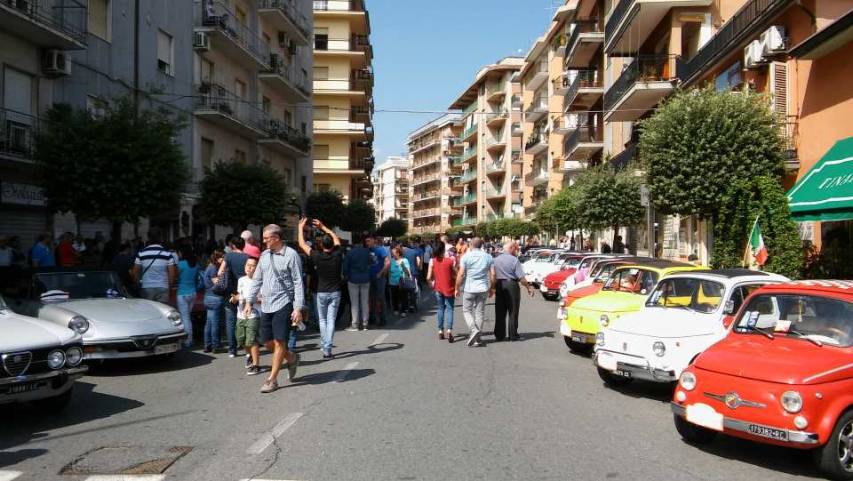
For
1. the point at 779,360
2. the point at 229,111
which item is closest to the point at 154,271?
the point at 779,360

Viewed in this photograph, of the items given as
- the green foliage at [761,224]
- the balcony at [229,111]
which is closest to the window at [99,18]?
the balcony at [229,111]

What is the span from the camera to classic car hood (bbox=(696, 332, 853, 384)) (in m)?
5.84

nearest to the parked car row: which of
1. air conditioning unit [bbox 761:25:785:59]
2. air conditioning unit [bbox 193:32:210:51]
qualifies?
air conditioning unit [bbox 761:25:785:59]

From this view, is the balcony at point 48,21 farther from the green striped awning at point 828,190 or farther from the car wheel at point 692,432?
the green striped awning at point 828,190

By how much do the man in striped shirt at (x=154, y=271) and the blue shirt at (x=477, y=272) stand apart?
4.99 meters

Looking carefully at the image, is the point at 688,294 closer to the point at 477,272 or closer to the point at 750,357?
the point at 750,357

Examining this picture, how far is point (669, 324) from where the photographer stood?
8.67m

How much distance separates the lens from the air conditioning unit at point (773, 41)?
1902 cm

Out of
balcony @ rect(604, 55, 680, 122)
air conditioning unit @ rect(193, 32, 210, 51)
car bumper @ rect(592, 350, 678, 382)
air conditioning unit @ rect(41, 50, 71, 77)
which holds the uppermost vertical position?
air conditioning unit @ rect(193, 32, 210, 51)

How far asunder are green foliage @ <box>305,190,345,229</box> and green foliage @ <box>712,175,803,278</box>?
29.9m

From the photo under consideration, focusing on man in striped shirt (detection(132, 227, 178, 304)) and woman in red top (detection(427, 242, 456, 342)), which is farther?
woman in red top (detection(427, 242, 456, 342))

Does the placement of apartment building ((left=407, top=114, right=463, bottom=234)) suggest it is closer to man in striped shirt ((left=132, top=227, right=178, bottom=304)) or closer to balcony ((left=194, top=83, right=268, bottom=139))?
balcony ((left=194, top=83, right=268, bottom=139))

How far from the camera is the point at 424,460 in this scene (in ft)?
19.1

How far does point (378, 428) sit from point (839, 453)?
385 cm
